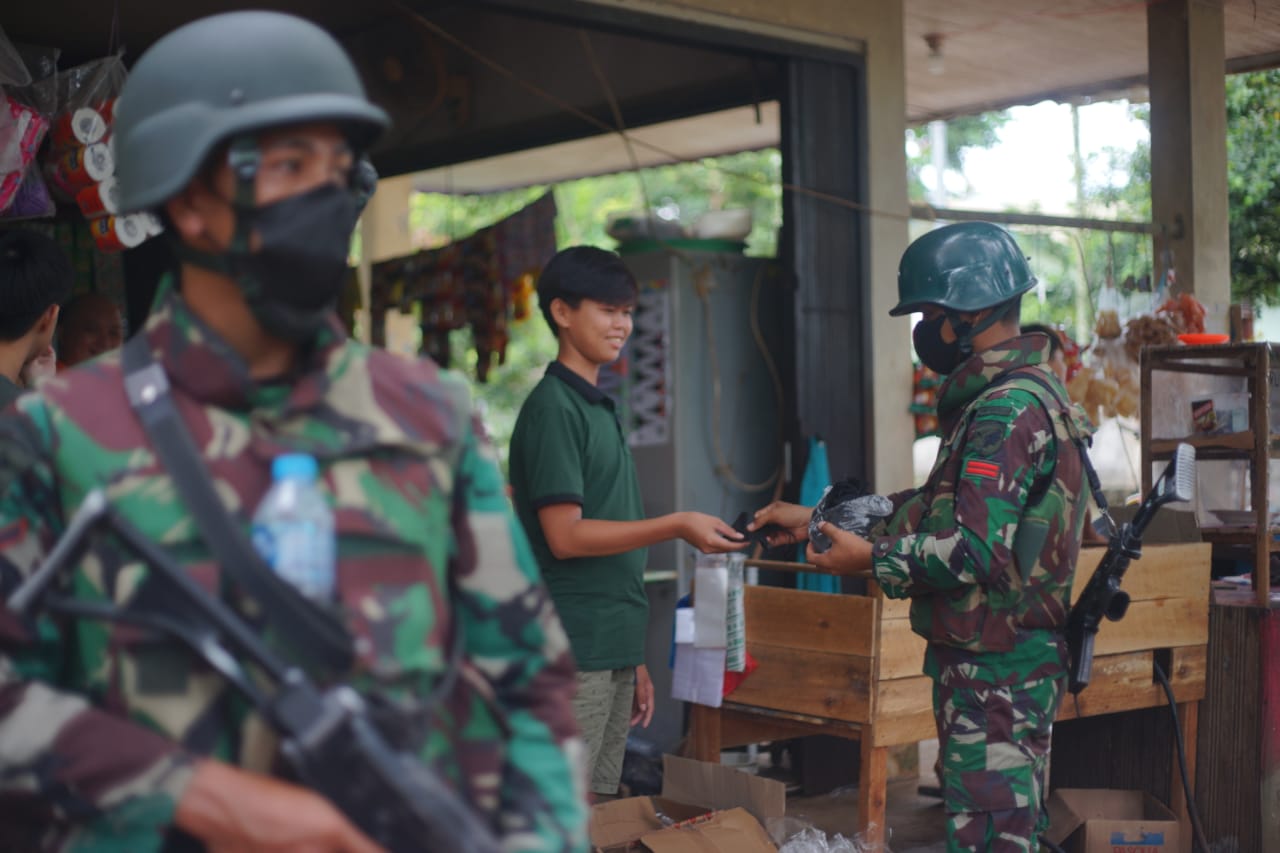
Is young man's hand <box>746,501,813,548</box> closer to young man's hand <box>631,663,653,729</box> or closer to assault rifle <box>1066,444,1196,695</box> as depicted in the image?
young man's hand <box>631,663,653,729</box>

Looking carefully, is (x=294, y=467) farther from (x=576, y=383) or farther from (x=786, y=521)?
(x=786, y=521)

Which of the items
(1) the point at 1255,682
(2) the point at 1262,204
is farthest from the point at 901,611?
(2) the point at 1262,204

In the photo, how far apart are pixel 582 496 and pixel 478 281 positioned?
429cm

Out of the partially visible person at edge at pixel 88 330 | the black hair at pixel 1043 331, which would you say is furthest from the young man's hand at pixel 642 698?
the partially visible person at edge at pixel 88 330

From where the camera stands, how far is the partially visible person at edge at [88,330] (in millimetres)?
4605

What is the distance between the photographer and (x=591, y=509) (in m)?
3.33

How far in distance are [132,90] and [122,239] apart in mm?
2791

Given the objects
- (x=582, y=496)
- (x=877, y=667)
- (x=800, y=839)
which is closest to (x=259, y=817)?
(x=582, y=496)

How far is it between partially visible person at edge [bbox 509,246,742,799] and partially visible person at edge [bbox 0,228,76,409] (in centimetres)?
113

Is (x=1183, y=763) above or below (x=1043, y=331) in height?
below

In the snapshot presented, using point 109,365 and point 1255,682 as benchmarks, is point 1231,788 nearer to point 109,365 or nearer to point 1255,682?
point 1255,682

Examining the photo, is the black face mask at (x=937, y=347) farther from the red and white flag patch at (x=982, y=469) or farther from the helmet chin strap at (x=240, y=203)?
the helmet chin strap at (x=240, y=203)

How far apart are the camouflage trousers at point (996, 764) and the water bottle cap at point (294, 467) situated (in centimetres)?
216

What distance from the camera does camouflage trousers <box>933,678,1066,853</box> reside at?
3.04 m
